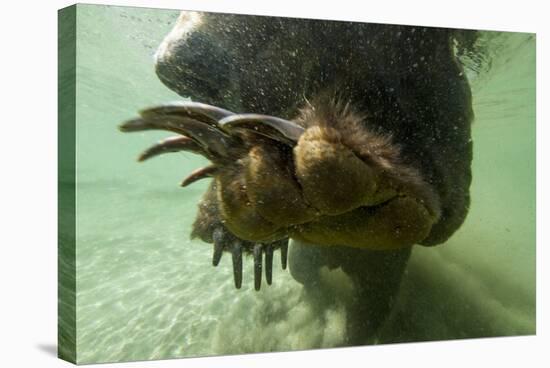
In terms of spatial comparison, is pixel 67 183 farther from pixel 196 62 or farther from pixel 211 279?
pixel 211 279

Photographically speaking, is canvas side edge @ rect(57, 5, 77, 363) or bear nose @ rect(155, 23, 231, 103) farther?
bear nose @ rect(155, 23, 231, 103)

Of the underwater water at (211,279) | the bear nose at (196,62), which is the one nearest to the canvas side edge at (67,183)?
the underwater water at (211,279)

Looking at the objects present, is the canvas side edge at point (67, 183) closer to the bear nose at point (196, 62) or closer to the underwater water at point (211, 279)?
the underwater water at point (211, 279)

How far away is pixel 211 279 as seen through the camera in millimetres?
4953

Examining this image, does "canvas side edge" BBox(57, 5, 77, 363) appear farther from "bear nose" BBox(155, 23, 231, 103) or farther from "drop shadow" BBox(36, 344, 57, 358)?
"bear nose" BBox(155, 23, 231, 103)

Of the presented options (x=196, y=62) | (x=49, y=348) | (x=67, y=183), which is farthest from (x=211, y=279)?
(x=196, y=62)

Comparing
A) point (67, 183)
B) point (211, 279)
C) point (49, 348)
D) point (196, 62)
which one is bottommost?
point (211, 279)

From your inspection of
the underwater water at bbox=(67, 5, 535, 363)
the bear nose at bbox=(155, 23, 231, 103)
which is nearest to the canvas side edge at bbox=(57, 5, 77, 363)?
the underwater water at bbox=(67, 5, 535, 363)

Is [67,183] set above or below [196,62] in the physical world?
below

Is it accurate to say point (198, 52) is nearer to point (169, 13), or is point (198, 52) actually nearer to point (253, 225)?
point (169, 13)

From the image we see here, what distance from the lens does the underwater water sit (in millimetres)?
3412

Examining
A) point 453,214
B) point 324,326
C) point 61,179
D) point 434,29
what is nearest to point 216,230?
point 61,179

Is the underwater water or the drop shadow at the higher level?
the underwater water

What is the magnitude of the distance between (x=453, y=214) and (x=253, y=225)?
1.73 meters
